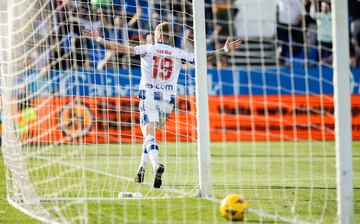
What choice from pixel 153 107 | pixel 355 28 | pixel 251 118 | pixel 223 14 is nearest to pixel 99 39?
pixel 153 107

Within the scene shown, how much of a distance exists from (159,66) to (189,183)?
5.53 feet

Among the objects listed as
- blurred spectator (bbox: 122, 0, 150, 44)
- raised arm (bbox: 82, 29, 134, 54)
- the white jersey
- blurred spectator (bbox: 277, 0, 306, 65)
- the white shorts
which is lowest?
the white shorts

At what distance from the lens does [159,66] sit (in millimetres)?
10102

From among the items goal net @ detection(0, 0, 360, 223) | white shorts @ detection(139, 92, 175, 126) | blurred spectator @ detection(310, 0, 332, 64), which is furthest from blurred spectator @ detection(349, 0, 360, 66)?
Result: white shorts @ detection(139, 92, 175, 126)

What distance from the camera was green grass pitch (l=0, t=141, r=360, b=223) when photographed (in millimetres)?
7465

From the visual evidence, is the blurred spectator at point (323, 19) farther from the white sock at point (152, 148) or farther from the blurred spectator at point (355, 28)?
the white sock at point (152, 148)

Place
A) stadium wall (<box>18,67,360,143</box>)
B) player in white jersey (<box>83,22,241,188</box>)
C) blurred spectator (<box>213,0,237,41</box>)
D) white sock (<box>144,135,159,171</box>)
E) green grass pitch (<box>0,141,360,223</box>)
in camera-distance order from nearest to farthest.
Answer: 1. green grass pitch (<box>0,141,360,223</box>)
2. white sock (<box>144,135,159,171</box>)
3. player in white jersey (<box>83,22,241,188</box>)
4. stadium wall (<box>18,67,360,143</box>)
5. blurred spectator (<box>213,0,237,41</box>)

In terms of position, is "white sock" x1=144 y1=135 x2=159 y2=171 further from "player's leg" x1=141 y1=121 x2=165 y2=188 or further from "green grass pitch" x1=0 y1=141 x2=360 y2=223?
"green grass pitch" x1=0 y1=141 x2=360 y2=223

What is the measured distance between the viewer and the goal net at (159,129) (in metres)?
8.00

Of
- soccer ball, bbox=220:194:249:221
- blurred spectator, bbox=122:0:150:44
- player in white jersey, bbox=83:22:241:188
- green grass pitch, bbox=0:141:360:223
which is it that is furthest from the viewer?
blurred spectator, bbox=122:0:150:44

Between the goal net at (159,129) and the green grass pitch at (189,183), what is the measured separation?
0.07 feet

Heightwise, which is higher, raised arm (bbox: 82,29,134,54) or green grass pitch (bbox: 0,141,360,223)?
raised arm (bbox: 82,29,134,54)

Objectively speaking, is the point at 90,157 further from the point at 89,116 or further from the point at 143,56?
the point at 143,56

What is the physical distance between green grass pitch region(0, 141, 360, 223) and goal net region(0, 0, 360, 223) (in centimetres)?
2
